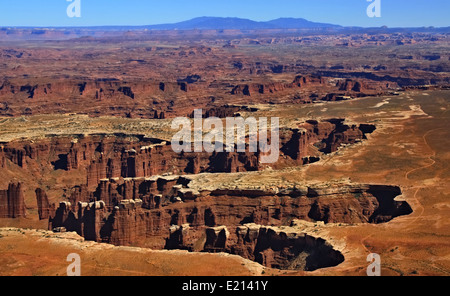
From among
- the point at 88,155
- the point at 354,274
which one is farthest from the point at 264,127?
the point at 354,274

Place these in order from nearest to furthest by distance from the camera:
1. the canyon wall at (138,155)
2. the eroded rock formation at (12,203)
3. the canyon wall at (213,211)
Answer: the canyon wall at (213,211) < the eroded rock formation at (12,203) < the canyon wall at (138,155)

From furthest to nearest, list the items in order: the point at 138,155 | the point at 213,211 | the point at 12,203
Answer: the point at 138,155
the point at 12,203
the point at 213,211

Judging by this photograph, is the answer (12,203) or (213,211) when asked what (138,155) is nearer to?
(12,203)

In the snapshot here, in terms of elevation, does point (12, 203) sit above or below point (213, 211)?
below

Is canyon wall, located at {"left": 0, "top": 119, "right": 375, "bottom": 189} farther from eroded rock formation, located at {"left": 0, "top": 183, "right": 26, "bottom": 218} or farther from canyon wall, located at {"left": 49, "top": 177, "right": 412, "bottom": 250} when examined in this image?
canyon wall, located at {"left": 49, "top": 177, "right": 412, "bottom": 250}

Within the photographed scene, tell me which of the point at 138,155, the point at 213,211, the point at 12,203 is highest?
the point at 138,155

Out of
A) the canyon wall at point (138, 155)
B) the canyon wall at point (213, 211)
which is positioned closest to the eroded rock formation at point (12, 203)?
the canyon wall at point (213, 211)

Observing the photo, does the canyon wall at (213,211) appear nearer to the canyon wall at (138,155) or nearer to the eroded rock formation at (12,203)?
the eroded rock formation at (12,203)

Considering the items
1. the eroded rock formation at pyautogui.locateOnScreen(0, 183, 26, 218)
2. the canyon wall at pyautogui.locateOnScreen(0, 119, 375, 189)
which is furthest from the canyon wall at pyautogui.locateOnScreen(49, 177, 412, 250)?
the canyon wall at pyautogui.locateOnScreen(0, 119, 375, 189)

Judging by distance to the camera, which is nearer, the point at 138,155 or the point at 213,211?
the point at 213,211

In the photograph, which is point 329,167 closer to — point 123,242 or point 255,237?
point 255,237

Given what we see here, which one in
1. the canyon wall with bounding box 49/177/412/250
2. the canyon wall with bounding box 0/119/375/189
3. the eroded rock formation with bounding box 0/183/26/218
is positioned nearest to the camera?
the canyon wall with bounding box 49/177/412/250

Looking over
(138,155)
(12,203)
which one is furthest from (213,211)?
(138,155)
